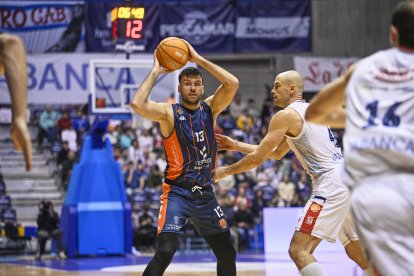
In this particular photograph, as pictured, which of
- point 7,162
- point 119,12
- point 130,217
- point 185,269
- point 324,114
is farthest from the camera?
point 7,162

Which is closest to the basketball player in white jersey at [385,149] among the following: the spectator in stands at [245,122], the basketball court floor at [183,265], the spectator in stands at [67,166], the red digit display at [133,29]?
the basketball court floor at [183,265]

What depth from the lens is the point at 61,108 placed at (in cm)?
2514

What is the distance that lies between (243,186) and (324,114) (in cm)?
1681

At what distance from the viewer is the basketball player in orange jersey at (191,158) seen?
7.26 m

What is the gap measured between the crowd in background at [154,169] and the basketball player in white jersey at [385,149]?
1581 cm

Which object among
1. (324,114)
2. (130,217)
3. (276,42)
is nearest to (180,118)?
(324,114)

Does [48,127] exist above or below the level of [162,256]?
below

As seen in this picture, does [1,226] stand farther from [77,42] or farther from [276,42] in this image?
[276,42]

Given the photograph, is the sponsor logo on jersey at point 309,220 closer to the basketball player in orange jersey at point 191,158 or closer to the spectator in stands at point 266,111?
the basketball player in orange jersey at point 191,158

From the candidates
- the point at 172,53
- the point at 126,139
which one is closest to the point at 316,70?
the point at 126,139

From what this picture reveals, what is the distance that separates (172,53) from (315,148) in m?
1.58

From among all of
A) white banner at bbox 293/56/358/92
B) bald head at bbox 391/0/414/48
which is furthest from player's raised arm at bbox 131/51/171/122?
white banner at bbox 293/56/358/92

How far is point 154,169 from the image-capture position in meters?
21.5

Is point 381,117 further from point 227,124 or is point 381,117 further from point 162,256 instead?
point 227,124
